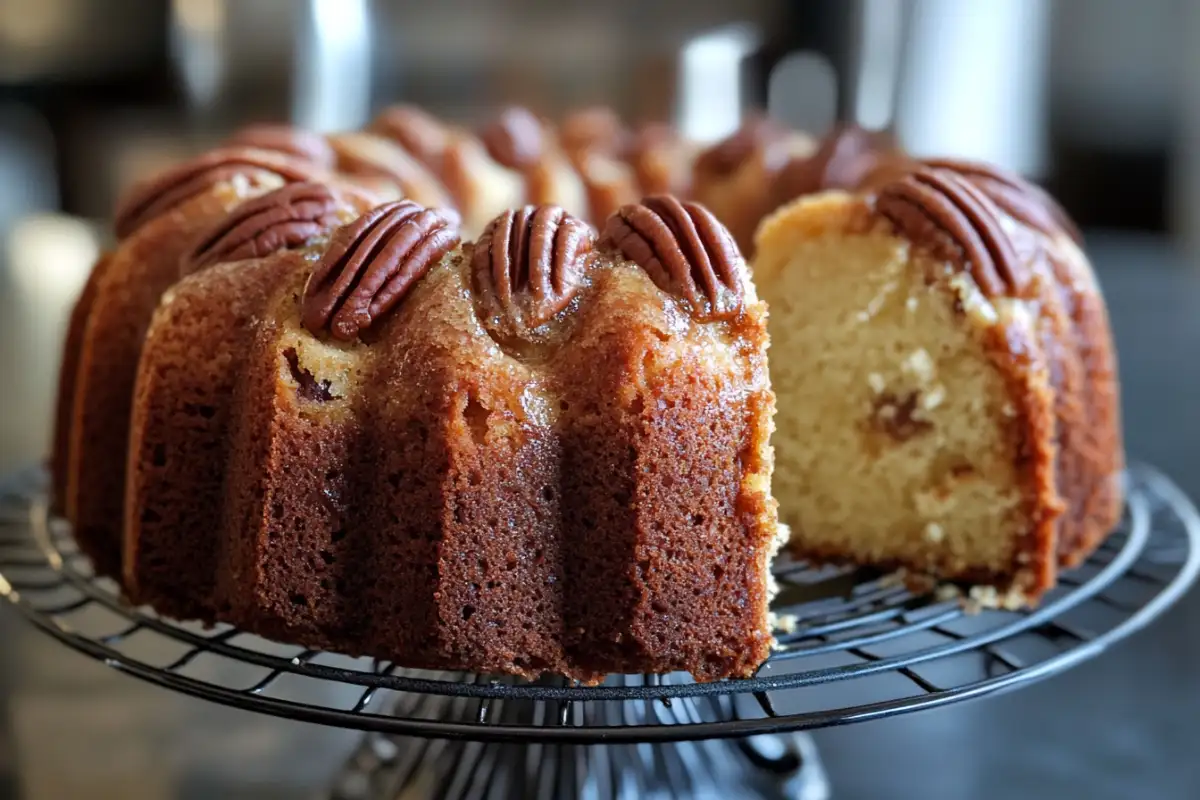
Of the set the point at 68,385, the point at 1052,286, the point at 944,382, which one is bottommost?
the point at 68,385

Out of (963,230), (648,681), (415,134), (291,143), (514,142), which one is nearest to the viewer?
(648,681)

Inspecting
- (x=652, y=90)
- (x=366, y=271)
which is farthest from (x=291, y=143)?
(x=652, y=90)

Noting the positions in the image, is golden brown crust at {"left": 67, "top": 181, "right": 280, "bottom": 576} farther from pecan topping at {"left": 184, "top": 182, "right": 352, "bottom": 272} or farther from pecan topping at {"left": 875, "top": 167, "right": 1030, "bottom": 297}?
pecan topping at {"left": 875, "top": 167, "right": 1030, "bottom": 297}

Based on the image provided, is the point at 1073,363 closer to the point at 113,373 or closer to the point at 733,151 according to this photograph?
the point at 733,151

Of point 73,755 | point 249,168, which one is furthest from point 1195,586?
point 73,755

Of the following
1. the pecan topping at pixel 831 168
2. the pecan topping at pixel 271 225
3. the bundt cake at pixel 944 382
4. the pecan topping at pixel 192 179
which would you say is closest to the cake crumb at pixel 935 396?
the bundt cake at pixel 944 382

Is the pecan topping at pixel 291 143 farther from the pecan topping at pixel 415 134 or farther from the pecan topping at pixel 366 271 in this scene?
the pecan topping at pixel 366 271

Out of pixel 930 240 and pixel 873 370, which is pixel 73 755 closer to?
pixel 873 370
